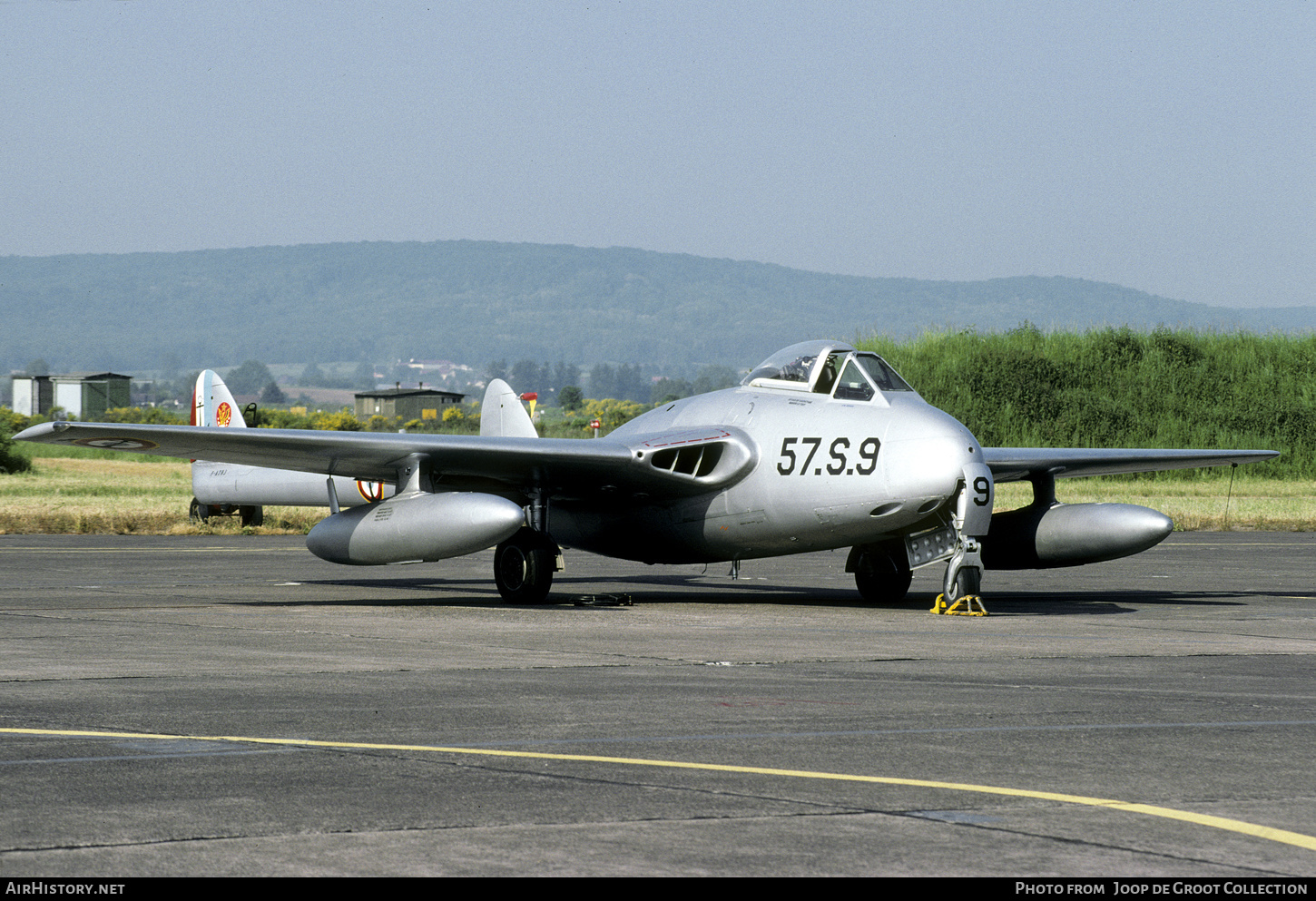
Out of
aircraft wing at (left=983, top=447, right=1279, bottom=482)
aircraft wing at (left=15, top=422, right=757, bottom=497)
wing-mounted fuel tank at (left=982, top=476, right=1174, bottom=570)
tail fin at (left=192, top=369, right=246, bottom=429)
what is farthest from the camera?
tail fin at (left=192, top=369, right=246, bottom=429)

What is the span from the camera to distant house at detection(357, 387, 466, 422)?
168 m

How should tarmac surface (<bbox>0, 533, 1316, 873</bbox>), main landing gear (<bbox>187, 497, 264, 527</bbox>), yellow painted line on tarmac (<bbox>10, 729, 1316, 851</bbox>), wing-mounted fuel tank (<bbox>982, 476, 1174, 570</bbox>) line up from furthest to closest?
main landing gear (<bbox>187, 497, 264, 527</bbox>) → wing-mounted fuel tank (<bbox>982, 476, 1174, 570</bbox>) → yellow painted line on tarmac (<bbox>10, 729, 1316, 851</bbox>) → tarmac surface (<bbox>0, 533, 1316, 873</bbox>)

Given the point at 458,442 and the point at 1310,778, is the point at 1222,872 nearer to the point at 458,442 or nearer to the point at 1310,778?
the point at 1310,778

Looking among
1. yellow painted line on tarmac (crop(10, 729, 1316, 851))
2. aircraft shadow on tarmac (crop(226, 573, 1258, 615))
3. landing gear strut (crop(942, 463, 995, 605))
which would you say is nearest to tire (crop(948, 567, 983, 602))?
landing gear strut (crop(942, 463, 995, 605))

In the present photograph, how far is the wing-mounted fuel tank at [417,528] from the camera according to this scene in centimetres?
1758

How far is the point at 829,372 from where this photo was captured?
18469 millimetres

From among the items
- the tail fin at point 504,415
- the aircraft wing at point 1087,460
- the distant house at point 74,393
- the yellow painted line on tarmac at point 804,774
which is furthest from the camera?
the distant house at point 74,393

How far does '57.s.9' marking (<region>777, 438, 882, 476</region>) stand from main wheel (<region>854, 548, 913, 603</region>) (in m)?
2.61

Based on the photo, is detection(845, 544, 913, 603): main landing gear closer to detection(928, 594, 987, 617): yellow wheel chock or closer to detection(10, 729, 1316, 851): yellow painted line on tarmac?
detection(928, 594, 987, 617): yellow wheel chock

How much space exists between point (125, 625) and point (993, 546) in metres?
10.6

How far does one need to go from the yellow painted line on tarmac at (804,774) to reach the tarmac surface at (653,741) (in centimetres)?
3

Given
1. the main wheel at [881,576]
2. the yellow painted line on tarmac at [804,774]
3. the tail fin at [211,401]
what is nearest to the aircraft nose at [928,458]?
the main wheel at [881,576]

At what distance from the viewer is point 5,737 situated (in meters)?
8.41

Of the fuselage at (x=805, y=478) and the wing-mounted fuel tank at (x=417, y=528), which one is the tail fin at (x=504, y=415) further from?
the wing-mounted fuel tank at (x=417, y=528)
